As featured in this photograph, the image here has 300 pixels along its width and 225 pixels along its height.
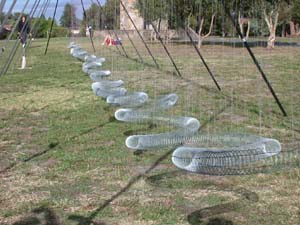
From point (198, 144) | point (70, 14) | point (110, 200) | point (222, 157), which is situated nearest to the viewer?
point (222, 157)

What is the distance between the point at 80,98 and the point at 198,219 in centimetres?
658

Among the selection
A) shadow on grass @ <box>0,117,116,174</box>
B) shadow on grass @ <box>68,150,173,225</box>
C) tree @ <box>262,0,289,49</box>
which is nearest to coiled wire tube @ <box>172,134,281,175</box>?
shadow on grass @ <box>68,150,173,225</box>

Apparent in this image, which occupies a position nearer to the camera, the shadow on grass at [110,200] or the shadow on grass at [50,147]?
the shadow on grass at [110,200]

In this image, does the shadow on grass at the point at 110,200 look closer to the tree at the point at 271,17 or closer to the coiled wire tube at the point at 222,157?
the coiled wire tube at the point at 222,157

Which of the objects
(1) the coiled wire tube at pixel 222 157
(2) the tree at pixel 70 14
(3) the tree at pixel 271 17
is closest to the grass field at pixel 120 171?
(1) the coiled wire tube at pixel 222 157

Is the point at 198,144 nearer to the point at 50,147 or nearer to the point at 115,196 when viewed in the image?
the point at 115,196

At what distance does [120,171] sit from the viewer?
4.86m

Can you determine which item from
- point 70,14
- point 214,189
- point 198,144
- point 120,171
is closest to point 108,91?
point 120,171

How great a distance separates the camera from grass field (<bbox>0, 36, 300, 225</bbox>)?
376cm

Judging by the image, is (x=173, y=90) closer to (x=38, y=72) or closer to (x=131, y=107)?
(x=131, y=107)

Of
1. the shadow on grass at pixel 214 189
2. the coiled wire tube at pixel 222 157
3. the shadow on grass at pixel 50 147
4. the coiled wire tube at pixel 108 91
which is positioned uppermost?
the coiled wire tube at pixel 222 157

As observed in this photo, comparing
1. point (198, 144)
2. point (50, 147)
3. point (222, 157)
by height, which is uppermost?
point (222, 157)

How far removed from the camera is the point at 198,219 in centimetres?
363

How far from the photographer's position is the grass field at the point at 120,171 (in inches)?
148
